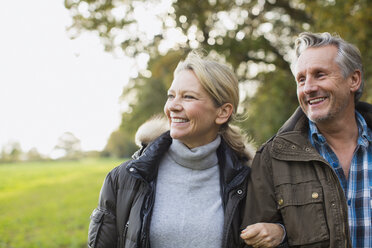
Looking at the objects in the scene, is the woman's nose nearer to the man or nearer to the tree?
the man

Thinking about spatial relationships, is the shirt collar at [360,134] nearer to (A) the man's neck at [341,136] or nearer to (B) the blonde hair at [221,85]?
(A) the man's neck at [341,136]

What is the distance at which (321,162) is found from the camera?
7.79 ft

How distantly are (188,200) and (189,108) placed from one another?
66cm

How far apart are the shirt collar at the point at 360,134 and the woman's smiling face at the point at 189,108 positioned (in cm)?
79

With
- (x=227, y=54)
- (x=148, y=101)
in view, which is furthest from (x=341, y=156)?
(x=148, y=101)

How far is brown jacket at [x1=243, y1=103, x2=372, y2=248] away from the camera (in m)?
2.25

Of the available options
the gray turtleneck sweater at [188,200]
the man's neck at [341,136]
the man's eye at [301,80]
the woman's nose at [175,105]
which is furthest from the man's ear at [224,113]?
the man's neck at [341,136]

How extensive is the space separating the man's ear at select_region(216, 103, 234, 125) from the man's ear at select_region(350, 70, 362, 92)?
37.7 inches

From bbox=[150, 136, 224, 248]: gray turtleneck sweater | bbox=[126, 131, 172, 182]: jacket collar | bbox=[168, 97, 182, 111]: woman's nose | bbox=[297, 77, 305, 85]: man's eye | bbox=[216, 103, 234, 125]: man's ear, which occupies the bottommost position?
bbox=[150, 136, 224, 248]: gray turtleneck sweater

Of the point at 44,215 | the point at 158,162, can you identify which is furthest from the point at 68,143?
the point at 158,162

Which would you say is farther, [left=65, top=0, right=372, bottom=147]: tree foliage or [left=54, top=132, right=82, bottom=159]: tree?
[left=54, top=132, right=82, bottom=159]: tree

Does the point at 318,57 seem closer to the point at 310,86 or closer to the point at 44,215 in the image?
the point at 310,86

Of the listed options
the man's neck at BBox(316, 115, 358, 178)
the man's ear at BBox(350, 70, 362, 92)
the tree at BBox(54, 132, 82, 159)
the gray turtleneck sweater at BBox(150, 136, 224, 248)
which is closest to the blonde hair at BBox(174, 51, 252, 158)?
the gray turtleneck sweater at BBox(150, 136, 224, 248)

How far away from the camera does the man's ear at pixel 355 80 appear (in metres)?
2.68
